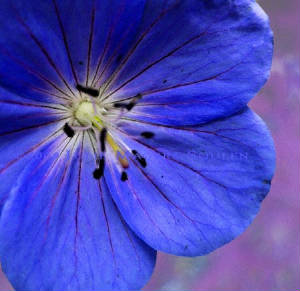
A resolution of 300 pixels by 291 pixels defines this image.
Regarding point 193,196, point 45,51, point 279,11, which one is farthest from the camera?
point 279,11

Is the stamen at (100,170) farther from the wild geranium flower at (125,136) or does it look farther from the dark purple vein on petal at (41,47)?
the dark purple vein on petal at (41,47)

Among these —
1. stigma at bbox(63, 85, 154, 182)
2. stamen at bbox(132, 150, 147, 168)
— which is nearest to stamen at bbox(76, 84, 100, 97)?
stigma at bbox(63, 85, 154, 182)

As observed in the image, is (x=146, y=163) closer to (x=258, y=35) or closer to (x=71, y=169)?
(x=71, y=169)

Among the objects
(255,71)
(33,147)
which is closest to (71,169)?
(33,147)

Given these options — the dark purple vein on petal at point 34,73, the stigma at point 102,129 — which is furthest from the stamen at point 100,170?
the dark purple vein on petal at point 34,73

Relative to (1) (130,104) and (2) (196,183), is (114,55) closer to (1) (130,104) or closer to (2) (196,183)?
(1) (130,104)
